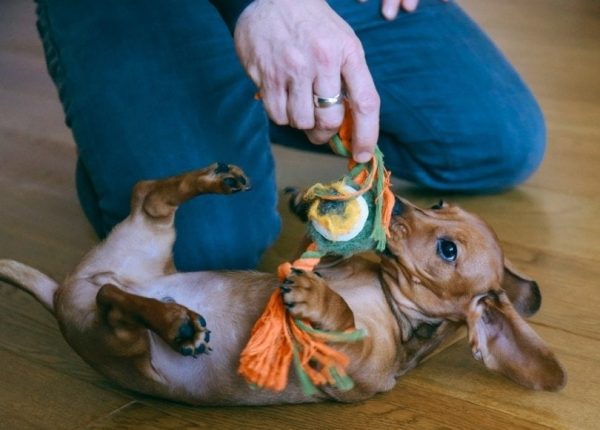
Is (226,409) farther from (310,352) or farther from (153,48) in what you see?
(153,48)

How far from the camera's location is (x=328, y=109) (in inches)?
59.6

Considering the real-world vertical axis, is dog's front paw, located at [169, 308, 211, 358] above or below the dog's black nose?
above

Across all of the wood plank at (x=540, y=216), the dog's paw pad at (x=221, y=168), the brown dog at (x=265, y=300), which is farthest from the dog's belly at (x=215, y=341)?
the wood plank at (x=540, y=216)

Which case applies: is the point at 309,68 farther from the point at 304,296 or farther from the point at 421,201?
the point at 421,201

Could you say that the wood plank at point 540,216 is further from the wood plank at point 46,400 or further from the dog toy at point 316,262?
the wood plank at point 46,400

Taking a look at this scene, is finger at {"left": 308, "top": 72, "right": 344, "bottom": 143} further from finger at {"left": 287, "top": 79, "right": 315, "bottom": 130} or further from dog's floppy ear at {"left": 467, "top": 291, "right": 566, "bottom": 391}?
dog's floppy ear at {"left": 467, "top": 291, "right": 566, "bottom": 391}

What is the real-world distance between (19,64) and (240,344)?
92.5 inches

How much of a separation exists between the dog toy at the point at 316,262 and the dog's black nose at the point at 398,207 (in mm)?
51

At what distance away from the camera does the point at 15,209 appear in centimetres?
246

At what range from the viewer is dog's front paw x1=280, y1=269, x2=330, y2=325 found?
1.41 meters

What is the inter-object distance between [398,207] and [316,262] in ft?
0.80

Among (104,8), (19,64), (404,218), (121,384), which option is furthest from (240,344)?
(19,64)

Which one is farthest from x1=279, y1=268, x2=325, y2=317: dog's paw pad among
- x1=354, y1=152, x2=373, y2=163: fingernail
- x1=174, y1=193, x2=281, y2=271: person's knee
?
x1=174, y1=193, x2=281, y2=271: person's knee

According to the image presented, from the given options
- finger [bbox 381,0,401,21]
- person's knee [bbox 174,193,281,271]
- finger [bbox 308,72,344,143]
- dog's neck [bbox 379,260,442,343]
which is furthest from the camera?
finger [bbox 381,0,401,21]
